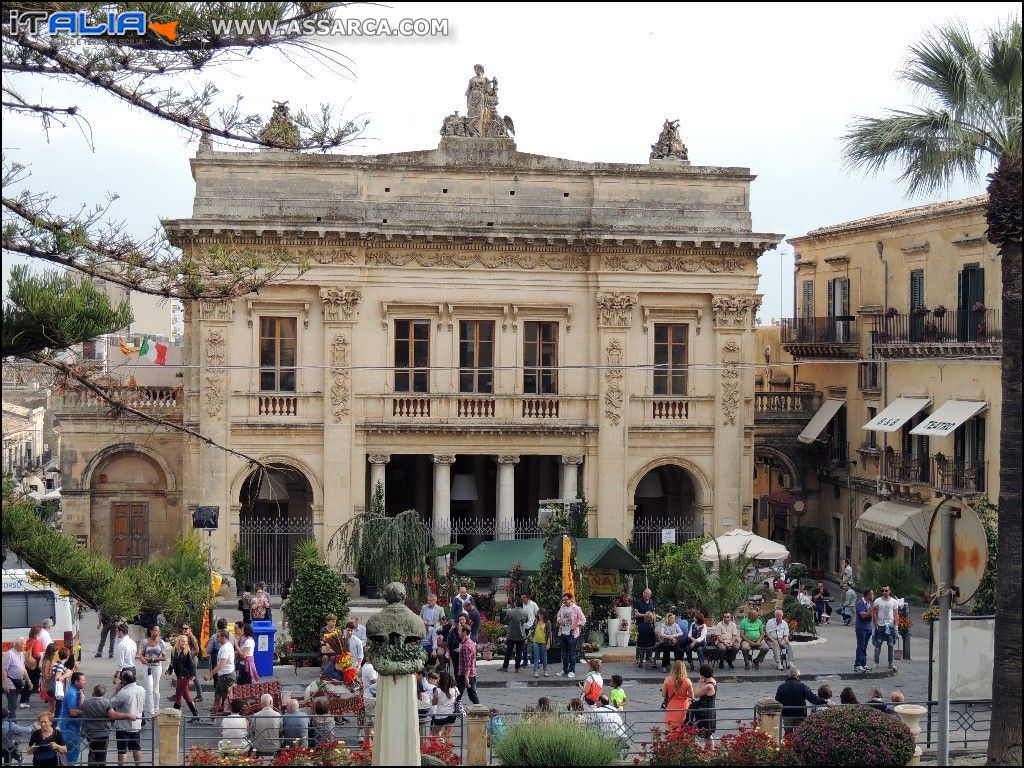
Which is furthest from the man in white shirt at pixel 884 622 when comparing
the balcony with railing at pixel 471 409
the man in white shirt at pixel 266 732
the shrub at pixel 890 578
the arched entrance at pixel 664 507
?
the balcony with railing at pixel 471 409

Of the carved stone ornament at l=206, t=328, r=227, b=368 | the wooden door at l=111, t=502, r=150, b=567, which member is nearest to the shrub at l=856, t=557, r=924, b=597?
the carved stone ornament at l=206, t=328, r=227, b=368

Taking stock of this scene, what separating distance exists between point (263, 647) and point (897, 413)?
1876 centimetres

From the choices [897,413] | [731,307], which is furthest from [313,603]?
[897,413]

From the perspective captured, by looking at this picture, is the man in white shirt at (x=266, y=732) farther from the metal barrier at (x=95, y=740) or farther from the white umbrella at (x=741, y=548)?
the white umbrella at (x=741, y=548)

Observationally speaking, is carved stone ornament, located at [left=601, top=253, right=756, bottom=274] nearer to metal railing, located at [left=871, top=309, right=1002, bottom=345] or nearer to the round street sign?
metal railing, located at [left=871, top=309, right=1002, bottom=345]

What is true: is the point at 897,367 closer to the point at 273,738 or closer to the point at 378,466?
the point at 378,466

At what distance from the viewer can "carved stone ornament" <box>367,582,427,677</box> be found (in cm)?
1454

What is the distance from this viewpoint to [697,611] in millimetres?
25797

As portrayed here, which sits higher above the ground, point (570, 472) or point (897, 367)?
point (897, 367)

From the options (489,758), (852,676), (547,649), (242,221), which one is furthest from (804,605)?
(242,221)

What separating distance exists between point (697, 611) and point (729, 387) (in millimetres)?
12592

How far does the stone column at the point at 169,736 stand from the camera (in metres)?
17.4

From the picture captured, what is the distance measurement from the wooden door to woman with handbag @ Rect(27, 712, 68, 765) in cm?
2075

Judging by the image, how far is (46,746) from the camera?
57.4ft
